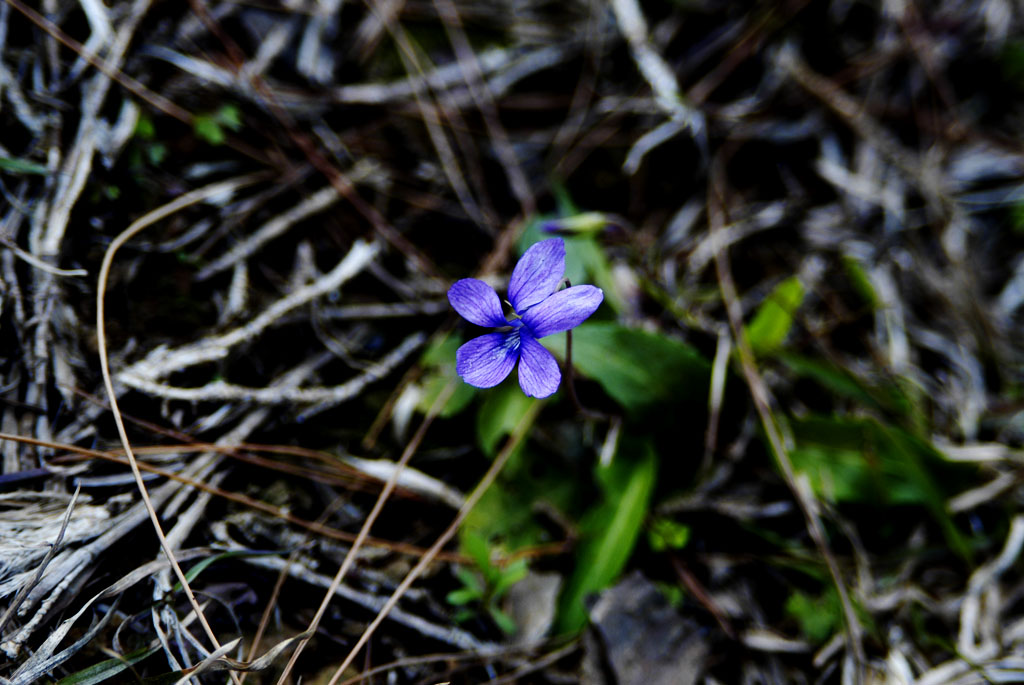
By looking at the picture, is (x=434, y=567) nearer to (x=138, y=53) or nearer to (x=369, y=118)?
(x=369, y=118)

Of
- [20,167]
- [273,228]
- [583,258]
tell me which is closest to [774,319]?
[583,258]

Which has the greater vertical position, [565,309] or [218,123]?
[218,123]

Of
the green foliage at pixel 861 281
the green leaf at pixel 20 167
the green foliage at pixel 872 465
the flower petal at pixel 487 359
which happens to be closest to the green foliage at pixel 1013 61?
the green foliage at pixel 861 281

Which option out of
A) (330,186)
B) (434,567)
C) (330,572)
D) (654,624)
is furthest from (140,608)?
(330,186)

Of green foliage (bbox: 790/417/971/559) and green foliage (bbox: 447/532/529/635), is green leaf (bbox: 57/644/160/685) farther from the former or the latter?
green foliage (bbox: 790/417/971/559)

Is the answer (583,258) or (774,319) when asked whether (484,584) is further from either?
(774,319)

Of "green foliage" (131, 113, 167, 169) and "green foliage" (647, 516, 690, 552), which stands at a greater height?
"green foliage" (131, 113, 167, 169)

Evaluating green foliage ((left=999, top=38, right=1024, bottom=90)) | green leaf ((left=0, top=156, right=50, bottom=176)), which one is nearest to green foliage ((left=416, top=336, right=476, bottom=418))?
green leaf ((left=0, top=156, right=50, bottom=176))

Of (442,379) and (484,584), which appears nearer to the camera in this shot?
(484,584)
